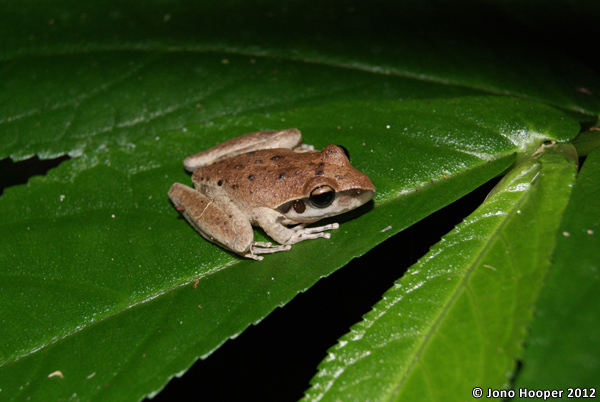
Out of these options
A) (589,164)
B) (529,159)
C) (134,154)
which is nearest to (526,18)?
(529,159)

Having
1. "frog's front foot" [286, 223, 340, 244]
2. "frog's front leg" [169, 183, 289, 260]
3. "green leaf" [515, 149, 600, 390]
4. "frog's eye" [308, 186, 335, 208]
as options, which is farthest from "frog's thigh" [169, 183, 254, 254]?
"green leaf" [515, 149, 600, 390]

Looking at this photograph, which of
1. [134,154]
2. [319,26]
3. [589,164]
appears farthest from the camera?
[319,26]

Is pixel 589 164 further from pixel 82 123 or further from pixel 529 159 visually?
pixel 82 123

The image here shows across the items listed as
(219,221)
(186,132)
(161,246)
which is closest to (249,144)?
(186,132)

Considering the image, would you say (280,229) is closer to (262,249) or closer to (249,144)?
(262,249)

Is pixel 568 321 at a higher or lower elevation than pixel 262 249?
higher

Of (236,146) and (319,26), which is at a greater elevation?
(319,26)
